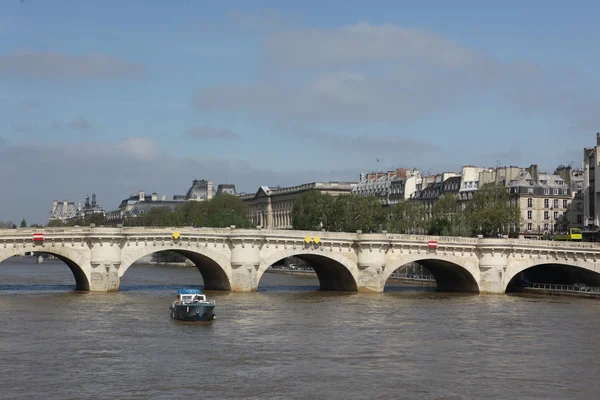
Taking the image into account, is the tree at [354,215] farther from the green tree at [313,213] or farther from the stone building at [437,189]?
the stone building at [437,189]

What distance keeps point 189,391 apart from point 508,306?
1284 inches

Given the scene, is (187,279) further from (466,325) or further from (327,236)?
(466,325)

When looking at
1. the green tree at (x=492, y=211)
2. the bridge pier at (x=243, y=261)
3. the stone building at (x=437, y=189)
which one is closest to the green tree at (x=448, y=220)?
the green tree at (x=492, y=211)

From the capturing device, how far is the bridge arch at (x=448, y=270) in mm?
69125

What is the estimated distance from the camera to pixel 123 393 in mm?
31984

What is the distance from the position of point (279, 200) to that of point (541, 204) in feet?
211

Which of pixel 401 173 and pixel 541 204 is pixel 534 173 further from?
pixel 401 173

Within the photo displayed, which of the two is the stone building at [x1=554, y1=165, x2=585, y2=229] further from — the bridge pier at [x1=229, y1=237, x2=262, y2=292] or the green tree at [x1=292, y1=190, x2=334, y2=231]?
the bridge pier at [x1=229, y1=237, x2=262, y2=292]

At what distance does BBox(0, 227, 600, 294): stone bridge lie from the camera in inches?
2459

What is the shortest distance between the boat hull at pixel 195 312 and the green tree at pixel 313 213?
6242cm

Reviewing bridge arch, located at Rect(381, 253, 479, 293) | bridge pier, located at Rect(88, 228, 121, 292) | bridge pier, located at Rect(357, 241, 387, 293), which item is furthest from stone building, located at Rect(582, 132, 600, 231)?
bridge pier, located at Rect(88, 228, 121, 292)

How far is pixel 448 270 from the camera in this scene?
75438 mm

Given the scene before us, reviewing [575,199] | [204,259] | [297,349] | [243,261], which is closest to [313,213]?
[575,199]

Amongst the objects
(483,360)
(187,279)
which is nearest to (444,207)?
(187,279)
